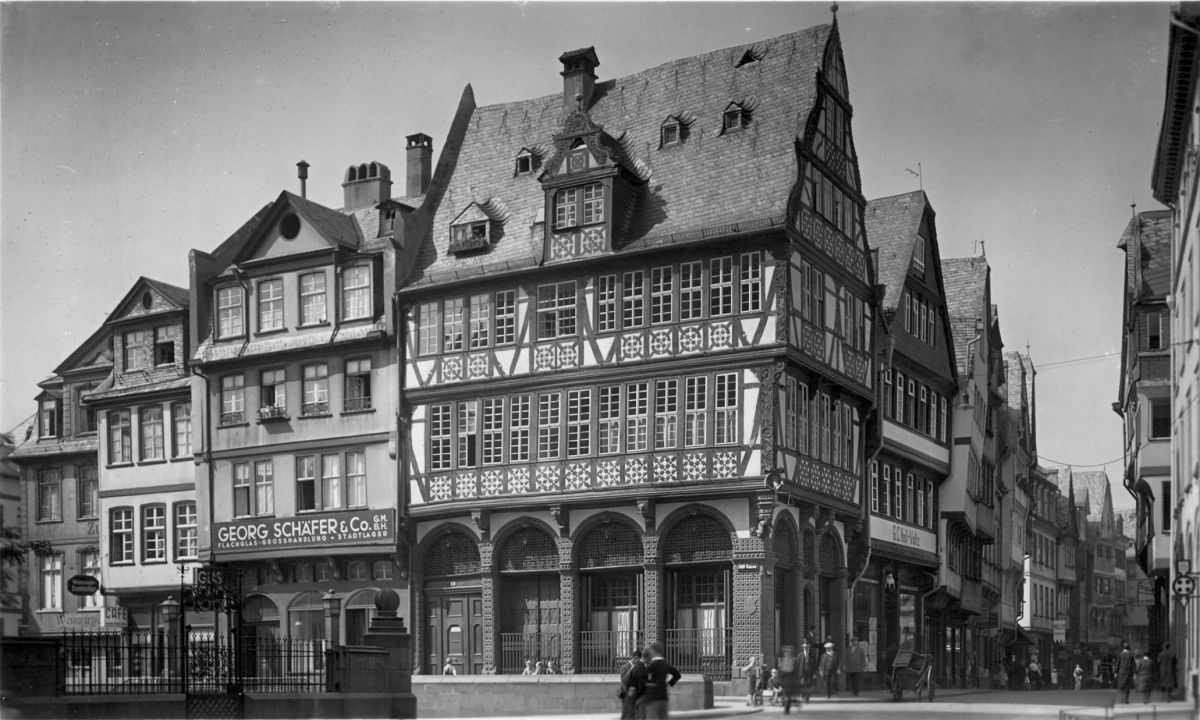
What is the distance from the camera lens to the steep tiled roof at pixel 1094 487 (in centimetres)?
8394

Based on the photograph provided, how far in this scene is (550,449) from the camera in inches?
1478

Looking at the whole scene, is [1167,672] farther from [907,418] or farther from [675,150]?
[675,150]

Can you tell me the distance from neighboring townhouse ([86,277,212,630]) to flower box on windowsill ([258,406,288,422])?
105 inches

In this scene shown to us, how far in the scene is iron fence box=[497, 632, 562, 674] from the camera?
37.5 meters

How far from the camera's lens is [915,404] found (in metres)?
44.5

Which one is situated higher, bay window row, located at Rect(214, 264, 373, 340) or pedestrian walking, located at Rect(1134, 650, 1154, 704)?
bay window row, located at Rect(214, 264, 373, 340)

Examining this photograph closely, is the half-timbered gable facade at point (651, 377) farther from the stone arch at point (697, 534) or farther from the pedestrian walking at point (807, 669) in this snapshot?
the pedestrian walking at point (807, 669)

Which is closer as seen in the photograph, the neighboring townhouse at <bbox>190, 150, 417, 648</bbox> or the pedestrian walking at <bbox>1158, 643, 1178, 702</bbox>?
the pedestrian walking at <bbox>1158, 643, 1178, 702</bbox>

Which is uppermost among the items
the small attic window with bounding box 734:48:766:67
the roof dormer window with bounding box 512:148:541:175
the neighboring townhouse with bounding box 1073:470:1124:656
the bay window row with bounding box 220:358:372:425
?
the small attic window with bounding box 734:48:766:67

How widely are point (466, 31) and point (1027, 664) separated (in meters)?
41.2

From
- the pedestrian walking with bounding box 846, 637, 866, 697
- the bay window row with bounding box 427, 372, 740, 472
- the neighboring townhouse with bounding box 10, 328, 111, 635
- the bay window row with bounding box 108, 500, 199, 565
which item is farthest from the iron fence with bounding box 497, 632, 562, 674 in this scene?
the neighboring townhouse with bounding box 10, 328, 111, 635

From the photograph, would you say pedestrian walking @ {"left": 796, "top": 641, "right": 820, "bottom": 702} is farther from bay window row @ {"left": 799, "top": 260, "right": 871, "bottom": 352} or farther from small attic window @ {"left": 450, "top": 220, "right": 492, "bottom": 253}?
small attic window @ {"left": 450, "top": 220, "right": 492, "bottom": 253}

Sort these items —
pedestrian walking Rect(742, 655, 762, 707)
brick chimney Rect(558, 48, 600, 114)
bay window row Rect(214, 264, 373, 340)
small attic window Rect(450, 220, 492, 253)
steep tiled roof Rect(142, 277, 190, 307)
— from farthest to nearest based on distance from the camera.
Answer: steep tiled roof Rect(142, 277, 190, 307)
bay window row Rect(214, 264, 373, 340)
brick chimney Rect(558, 48, 600, 114)
small attic window Rect(450, 220, 492, 253)
pedestrian walking Rect(742, 655, 762, 707)

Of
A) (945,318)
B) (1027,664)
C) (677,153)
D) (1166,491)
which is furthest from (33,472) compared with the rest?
(1027,664)
